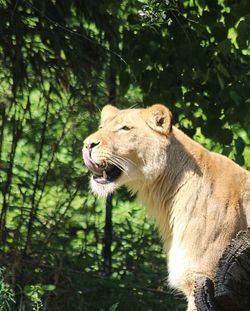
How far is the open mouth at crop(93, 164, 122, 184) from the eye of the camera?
19.3ft

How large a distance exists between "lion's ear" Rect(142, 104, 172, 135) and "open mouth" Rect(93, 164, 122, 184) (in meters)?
0.35

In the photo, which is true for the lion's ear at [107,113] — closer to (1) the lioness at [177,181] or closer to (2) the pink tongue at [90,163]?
(1) the lioness at [177,181]

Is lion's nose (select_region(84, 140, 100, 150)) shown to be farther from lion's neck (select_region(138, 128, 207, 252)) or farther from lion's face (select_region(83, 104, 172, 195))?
lion's neck (select_region(138, 128, 207, 252))

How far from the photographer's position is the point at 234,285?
5.15 meters

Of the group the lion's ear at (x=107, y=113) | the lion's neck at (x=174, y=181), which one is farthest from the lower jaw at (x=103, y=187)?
the lion's ear at (x=107, y=113)

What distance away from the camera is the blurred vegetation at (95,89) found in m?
7.68

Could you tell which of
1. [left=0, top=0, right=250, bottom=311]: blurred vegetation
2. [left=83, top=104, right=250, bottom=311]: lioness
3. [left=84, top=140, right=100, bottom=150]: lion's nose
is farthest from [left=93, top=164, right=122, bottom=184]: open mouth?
[left=0, top=0, right=250, bottom=311]: blurred vegetation

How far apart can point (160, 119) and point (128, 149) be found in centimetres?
27

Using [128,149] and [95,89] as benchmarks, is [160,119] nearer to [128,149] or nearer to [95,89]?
[128,149]

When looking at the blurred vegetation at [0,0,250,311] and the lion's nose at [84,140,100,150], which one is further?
the blurred vegetation at [0,0,250,311]

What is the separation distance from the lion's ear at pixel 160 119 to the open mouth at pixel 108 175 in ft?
1.14

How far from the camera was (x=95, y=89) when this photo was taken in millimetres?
8109

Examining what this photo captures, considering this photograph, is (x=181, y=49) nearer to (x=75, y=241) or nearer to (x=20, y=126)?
(x=20, y=126)

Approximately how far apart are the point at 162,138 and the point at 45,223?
8.22ft
